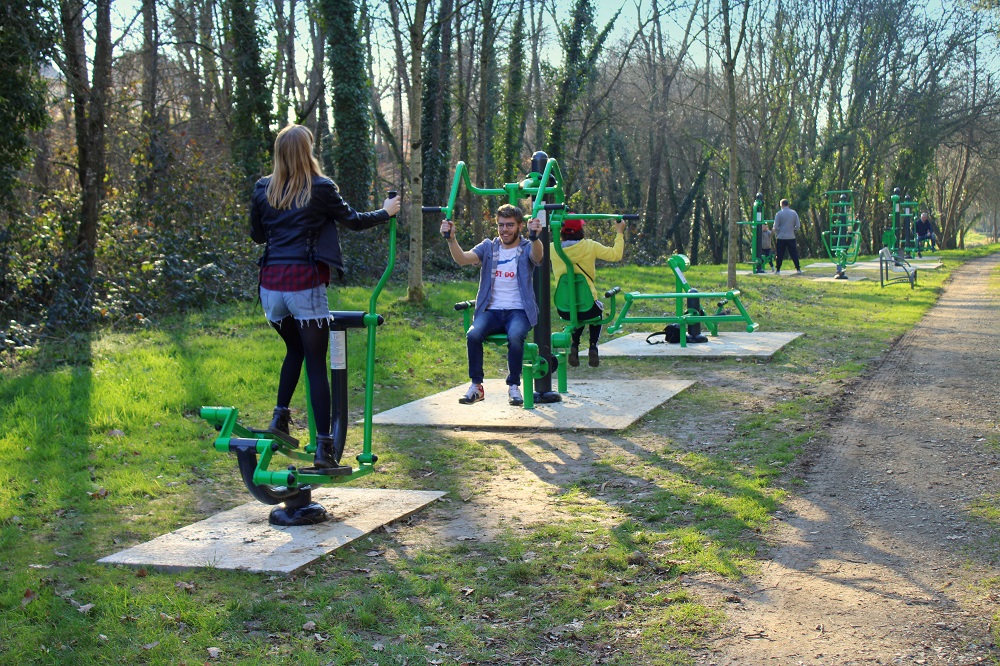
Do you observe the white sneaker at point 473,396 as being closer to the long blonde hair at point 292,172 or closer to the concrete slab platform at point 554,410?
the concrete slab platform at point 554,410

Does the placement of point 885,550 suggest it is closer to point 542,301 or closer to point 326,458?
point 326,458

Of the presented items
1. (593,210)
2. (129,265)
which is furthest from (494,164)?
(129,265)

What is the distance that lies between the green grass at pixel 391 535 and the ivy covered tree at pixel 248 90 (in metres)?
10.8

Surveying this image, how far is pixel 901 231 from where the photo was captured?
30.7 metres

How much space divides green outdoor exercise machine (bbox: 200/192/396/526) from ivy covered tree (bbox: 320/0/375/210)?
638 inches

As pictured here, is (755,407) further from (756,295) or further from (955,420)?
(756,295)

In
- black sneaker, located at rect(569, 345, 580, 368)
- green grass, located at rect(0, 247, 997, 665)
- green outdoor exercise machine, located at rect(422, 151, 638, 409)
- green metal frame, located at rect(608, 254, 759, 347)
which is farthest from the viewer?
green metal frame, located at rect(608, 254, 759, 347)

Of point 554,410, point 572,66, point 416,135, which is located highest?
point 572,66

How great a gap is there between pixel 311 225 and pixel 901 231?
2882 centimetres

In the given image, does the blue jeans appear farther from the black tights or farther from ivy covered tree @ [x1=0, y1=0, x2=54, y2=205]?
ivy covered tree @ [x1=0, y1=0, x2=54, y2=205]

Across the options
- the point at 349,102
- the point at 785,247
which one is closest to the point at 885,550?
the point at 349,102

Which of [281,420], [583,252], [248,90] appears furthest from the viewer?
[248,90]

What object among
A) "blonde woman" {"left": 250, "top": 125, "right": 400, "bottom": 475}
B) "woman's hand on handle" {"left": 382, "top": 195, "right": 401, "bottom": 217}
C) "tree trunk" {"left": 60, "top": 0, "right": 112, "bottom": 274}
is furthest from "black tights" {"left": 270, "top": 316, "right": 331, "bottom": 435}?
"tree trunk" {"left": 60, "top": 0, "right": 112, "bottom": 274}

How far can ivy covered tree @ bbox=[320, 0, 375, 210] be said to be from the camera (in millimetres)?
20641
